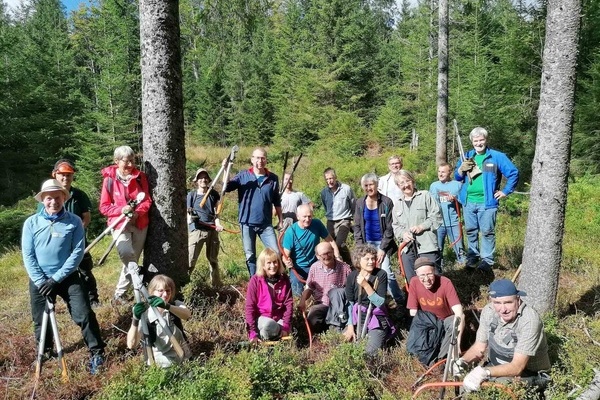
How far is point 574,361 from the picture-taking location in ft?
13.7

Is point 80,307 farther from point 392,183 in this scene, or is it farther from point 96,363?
point 392,183

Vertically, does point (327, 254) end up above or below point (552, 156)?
below

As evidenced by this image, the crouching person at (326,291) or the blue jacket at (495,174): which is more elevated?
the blue jacket at (495,174)

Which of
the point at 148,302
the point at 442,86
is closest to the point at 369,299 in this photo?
the point at 148,302

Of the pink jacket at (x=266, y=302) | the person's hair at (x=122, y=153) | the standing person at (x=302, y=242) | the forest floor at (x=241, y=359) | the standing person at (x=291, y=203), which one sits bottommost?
the forest floor at (x=241, y=359)

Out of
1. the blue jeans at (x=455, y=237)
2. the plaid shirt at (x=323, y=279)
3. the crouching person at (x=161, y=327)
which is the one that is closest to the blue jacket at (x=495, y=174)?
the blue jeans at (x=455, y=237)

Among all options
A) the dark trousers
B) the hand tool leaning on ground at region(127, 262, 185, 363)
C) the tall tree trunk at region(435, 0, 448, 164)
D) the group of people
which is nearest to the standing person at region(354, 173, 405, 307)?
the group of people

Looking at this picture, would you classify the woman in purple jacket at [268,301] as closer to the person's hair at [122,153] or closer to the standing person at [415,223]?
the standing person at [415,223]

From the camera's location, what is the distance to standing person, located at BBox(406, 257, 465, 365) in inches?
183

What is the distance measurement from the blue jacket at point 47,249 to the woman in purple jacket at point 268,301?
186 cm

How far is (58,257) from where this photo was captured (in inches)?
170

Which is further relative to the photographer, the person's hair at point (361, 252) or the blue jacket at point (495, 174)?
the blue jacket at point (495, 174)

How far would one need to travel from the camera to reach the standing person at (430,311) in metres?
4.66

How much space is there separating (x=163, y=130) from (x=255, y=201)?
163cm
